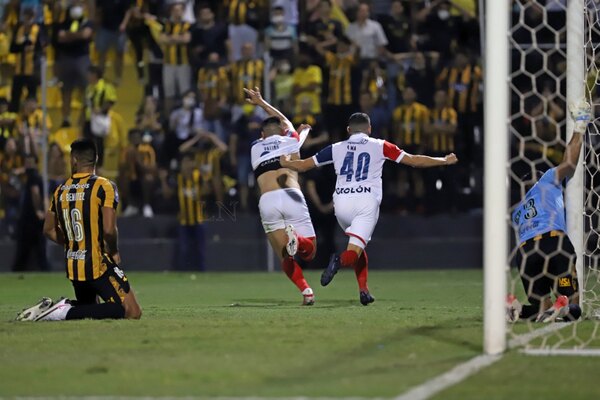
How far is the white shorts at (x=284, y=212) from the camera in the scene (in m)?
14.4

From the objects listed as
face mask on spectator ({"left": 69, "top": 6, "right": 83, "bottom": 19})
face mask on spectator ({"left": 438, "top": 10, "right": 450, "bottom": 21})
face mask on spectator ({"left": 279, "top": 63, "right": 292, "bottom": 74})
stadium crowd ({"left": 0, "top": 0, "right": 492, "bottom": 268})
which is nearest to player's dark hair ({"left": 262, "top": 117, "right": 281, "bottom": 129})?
stadium crowd ({"left": 0, "top": 0, "right": 492, "bottom": 268})

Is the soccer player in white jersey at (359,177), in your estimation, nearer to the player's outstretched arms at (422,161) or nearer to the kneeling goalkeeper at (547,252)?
the player's outstretched arms at (422,161)

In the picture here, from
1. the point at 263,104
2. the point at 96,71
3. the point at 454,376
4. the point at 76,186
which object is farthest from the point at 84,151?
the point at 96,71

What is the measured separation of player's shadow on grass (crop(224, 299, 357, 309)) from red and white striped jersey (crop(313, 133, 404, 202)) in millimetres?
1232

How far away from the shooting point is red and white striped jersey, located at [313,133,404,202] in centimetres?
1341

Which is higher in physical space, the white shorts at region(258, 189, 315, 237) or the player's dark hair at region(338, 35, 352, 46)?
the player's dark hair at region(338, 35, 352, 46)

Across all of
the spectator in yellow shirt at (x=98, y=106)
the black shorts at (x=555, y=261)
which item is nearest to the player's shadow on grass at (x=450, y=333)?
the black shorts at (x=555, y=261)

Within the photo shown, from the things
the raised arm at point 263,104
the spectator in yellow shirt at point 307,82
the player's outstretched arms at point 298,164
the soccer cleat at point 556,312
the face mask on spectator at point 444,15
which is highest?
the face mask on spectator at point 444,15

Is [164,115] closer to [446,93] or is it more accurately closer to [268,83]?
[268,83]

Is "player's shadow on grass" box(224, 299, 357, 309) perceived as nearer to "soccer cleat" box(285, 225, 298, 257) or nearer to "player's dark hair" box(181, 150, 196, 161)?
"soccer cleat" box(285, 225, 298, 257)

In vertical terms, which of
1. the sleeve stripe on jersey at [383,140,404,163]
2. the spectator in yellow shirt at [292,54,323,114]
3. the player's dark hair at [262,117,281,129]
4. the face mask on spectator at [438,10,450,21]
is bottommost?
the sleeve stripe on jersey at [383,140,404,163]

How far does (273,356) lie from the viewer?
787 cm

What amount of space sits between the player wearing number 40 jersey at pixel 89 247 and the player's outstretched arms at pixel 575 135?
3.85 meters

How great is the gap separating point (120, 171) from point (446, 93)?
5866 mm
